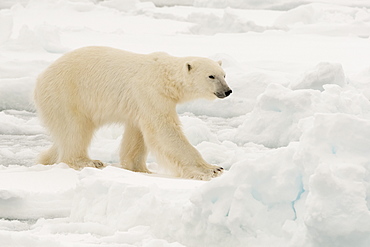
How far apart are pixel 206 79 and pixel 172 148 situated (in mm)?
565

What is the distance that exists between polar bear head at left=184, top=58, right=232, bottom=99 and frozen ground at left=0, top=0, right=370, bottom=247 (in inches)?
24.3

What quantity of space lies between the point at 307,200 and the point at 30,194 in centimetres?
184

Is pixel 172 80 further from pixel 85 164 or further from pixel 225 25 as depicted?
pixel 225 25

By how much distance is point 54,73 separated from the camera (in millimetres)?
5047

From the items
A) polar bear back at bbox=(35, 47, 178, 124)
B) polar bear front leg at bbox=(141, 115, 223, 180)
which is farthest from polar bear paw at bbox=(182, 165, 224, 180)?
polar bear back at bbox=(35, 47, 178, 124)

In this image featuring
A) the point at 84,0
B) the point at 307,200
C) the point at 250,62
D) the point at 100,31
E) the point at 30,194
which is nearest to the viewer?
the point at 307,200

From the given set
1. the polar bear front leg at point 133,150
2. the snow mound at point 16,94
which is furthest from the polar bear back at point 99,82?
the snow mound at point 16,94

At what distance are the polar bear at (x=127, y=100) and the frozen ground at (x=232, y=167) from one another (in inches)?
11.6

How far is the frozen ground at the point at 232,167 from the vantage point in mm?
2574

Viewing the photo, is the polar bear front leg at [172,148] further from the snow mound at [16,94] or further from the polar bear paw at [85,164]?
the snow mound at [16,94]

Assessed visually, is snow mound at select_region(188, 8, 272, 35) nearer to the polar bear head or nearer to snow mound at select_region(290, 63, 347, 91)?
snow mound at select_region(290, 63, 347, 91)

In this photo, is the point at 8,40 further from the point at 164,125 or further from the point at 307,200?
the point at 307,200

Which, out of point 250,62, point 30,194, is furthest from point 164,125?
point 250,62

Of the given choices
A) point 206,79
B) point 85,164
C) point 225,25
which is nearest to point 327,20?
point 225,25
